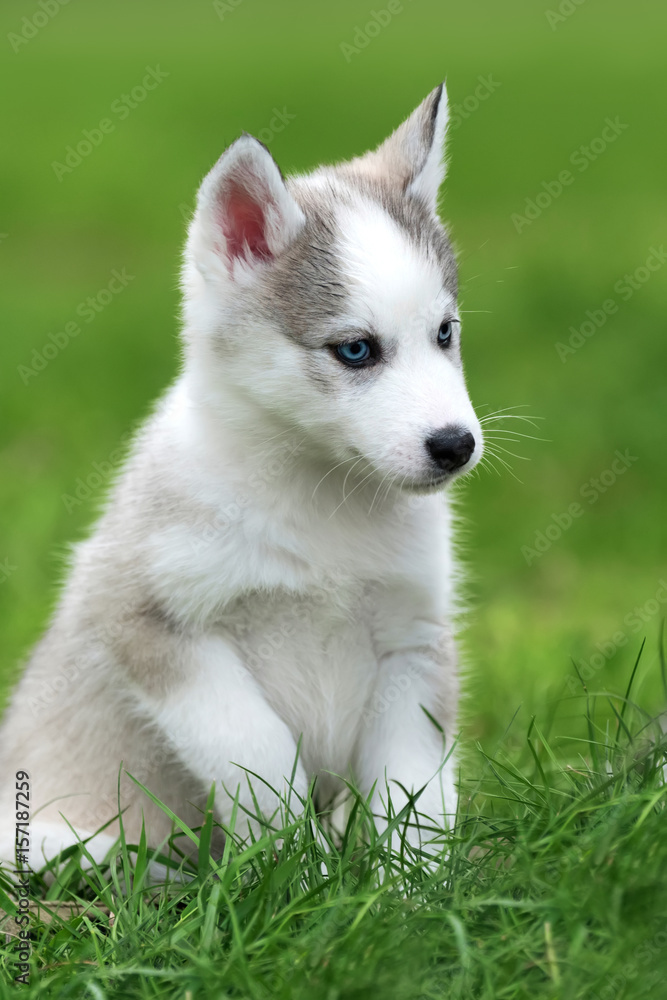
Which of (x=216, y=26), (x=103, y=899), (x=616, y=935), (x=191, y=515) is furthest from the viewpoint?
(x=216, y=26)

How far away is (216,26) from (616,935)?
23784mm

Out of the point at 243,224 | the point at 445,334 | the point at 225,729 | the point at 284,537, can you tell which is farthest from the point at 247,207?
the point at 225,729

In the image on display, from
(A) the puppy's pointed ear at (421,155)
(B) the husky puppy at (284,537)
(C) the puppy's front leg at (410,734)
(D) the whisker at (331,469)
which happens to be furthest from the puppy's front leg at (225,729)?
(A) the puppy's pointed ear at (421,155)

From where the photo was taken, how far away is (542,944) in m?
2.85

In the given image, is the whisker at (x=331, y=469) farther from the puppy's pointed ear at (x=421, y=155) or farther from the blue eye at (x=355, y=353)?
the puppy's pointed ear at (x=421, y=155)

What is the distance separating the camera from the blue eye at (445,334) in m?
3.85

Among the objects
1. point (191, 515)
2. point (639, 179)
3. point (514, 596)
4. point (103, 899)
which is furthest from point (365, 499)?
point (639, 179)

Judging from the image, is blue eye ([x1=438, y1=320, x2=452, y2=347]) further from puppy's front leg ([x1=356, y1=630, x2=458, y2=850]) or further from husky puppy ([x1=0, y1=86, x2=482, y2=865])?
puppy's front leg ([x1=356, y1=630, x2=458, y2=850])

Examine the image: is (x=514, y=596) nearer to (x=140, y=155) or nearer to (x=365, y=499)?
(x=365, y=499)

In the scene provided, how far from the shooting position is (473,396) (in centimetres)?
973

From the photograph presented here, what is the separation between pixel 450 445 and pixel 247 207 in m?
1.10

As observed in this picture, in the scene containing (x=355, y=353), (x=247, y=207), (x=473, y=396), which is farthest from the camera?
(x=473, y=396)

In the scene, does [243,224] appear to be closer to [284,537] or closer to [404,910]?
[284,537]

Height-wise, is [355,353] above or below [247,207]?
below
